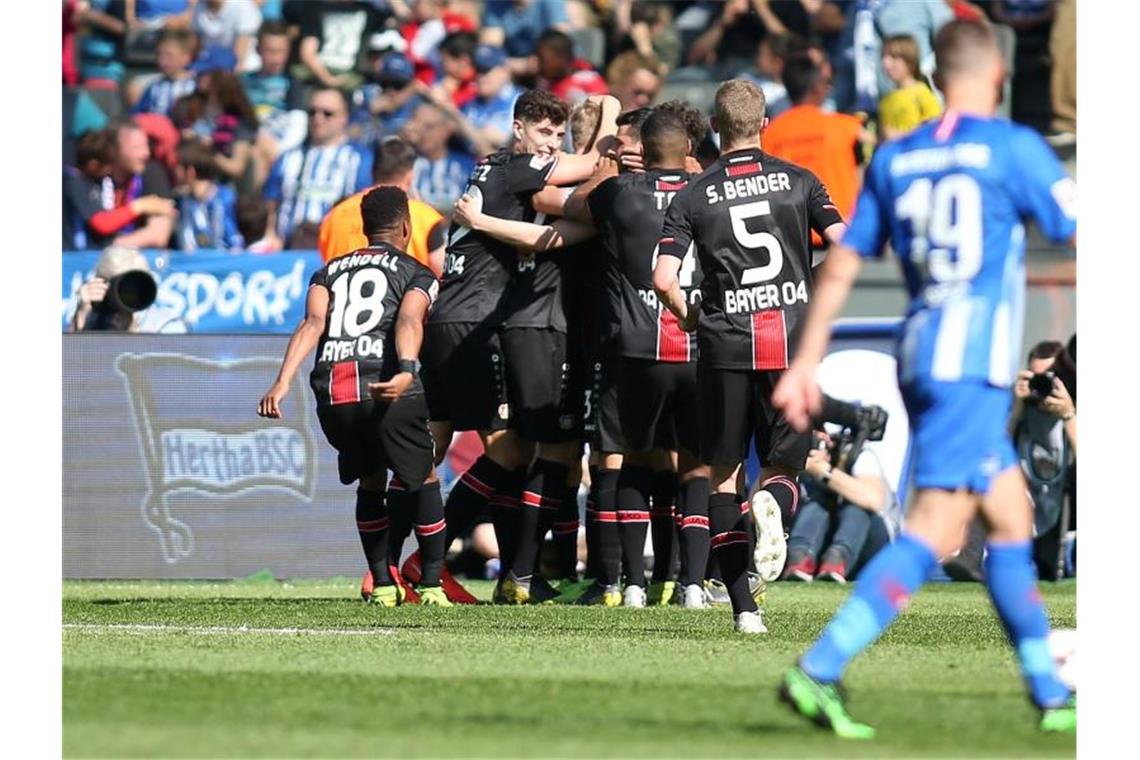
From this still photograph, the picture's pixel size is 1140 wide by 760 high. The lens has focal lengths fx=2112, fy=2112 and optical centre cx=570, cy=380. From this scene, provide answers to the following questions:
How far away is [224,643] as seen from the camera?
790 centimetres

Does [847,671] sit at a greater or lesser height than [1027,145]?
lesser

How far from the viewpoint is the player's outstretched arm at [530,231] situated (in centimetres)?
1067

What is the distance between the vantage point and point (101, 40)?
20.7 meters

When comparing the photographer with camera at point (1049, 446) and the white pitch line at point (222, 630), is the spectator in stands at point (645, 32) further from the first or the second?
the white pitch line at point (222, 630)

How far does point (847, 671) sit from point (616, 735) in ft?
5.91

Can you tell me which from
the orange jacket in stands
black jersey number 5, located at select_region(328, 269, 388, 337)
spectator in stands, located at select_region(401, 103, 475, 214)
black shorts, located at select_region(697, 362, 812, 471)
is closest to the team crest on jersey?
the orange jacket in stands

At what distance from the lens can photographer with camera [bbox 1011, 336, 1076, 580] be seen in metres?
13.7

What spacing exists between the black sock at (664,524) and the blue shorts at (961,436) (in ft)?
18.9

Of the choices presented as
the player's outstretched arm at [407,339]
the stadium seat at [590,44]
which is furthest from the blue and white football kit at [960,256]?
the stadium seat at [590,44]
